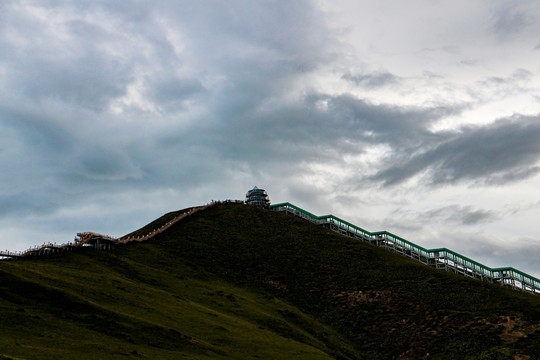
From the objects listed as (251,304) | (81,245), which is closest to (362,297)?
(251,304)

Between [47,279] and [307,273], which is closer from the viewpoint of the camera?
[47,279]

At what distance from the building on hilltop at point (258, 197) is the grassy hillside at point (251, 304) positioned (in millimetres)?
51854

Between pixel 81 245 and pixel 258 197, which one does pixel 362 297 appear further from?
pixel 258 197

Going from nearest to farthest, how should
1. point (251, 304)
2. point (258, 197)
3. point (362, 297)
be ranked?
point (251, 304), point (362, 297), point (258, 197)

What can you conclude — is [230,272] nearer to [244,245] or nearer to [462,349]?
[244,245]

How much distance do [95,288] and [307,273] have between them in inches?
1963

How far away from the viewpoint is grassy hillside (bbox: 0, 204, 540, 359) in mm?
53938

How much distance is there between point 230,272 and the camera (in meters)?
102

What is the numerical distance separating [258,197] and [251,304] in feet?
317

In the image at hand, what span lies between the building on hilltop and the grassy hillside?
51854 mm

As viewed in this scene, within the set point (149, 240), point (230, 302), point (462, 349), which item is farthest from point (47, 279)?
point (462, 349)

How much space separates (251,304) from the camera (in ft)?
278

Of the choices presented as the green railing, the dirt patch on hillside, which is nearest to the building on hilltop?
the green railing

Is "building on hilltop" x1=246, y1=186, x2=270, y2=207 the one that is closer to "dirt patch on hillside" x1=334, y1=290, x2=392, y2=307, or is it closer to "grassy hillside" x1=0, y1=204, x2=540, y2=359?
"grassy hillside" x1=0, y1=204, x2=540, y2=359
